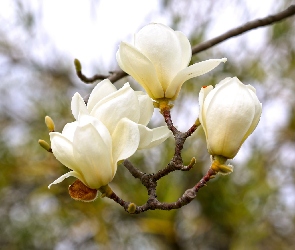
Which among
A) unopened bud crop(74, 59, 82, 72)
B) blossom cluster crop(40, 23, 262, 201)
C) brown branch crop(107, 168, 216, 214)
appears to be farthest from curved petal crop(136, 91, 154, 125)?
unopened bud crop(74, 59, 82, 72)

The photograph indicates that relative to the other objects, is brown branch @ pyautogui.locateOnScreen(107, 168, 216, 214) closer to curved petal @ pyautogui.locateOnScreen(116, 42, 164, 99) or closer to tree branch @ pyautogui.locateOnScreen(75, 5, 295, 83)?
curved petal @ pyautogui.locateOnScreen(116, 42, 164, 99)

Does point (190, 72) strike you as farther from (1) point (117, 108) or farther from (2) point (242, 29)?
(2) point (242, 29)

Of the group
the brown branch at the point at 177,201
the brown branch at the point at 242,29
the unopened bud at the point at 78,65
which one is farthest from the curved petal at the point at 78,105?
the brown branch at the point at 242,29

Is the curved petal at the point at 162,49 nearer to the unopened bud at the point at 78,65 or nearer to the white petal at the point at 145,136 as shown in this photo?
the white petal at the point at 145,136

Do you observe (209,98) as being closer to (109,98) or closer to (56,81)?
(109,98)

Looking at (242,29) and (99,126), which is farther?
(242,29)

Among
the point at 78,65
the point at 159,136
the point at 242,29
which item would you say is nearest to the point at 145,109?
the point at 159,136

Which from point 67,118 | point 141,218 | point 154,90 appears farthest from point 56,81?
point 154,90
